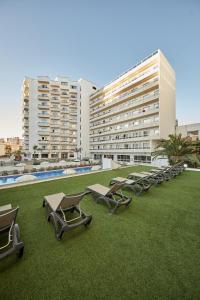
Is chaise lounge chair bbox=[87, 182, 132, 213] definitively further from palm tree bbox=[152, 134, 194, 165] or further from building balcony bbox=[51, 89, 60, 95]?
building balcony bbox=[51, 89, 60, 95]

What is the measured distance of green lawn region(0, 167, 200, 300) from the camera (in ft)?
5.83

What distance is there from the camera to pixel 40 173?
709 inches

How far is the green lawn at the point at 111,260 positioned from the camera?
1778mm

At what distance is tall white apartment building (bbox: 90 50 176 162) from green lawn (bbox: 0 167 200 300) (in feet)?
77.7

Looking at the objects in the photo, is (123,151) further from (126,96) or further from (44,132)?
(44,132)

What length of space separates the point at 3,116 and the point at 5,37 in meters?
63.5

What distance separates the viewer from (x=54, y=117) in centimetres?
4628

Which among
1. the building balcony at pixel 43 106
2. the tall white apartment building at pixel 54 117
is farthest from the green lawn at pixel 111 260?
the building balcony at pixel 43 106

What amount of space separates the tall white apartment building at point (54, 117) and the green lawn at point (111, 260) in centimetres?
4296

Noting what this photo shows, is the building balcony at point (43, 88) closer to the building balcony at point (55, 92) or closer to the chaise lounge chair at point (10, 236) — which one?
the building balcony at point (55, 92)

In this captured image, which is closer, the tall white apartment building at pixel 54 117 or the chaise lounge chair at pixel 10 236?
the chaise lounge chair at pixel 10 236

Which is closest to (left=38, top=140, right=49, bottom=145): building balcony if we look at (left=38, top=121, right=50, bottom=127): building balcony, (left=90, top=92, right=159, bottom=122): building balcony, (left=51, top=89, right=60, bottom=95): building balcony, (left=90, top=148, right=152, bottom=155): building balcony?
Result: (left=38, top=121, right=50, bottom=127): building balcony

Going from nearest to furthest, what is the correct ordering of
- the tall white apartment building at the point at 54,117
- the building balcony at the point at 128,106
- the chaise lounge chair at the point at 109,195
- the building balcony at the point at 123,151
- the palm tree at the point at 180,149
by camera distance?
the chaise lounge chair at the point at 109,195 → the palm tree at the point at 180,149 → the building balcony at the point at 128,106 → the building balcony at the point at 123,151 → the tall white apartment building at the point at 54,117

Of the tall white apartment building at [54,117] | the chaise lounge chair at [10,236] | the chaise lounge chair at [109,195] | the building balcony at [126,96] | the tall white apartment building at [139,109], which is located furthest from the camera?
the tall white apartment building at [54,117]
